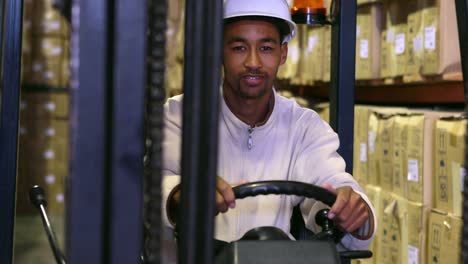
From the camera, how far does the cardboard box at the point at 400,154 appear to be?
3889mm

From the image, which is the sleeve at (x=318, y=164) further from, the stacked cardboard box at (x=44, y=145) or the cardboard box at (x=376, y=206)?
the stacked cardboard box at (x=44, y=145)

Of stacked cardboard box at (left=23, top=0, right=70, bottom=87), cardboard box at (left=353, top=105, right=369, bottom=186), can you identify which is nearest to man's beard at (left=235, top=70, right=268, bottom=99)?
cardboard box at (left=353, top=105, right=369, bottom=186)

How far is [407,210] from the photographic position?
3828 mm

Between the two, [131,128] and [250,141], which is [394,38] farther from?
[131,128]

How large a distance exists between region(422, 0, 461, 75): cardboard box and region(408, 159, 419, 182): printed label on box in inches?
16.4

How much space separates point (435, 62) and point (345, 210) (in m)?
1.83

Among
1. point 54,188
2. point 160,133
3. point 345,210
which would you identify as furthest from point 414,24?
point 54,188

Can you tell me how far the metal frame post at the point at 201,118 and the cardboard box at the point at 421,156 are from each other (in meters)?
2.83

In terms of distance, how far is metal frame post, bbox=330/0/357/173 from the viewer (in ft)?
7.99

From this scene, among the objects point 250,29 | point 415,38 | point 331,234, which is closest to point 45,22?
point 415,38

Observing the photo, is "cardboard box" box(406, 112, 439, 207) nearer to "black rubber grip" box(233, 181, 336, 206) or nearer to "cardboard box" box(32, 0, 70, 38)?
"black rubber grip" box(233, 181, 336, 206)

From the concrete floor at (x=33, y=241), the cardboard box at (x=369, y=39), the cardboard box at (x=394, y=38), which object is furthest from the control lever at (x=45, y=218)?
the concrete floor at (x=33, y=241)

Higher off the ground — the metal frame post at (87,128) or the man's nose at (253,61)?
the man's nose at (253,61)

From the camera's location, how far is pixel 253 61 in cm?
245
